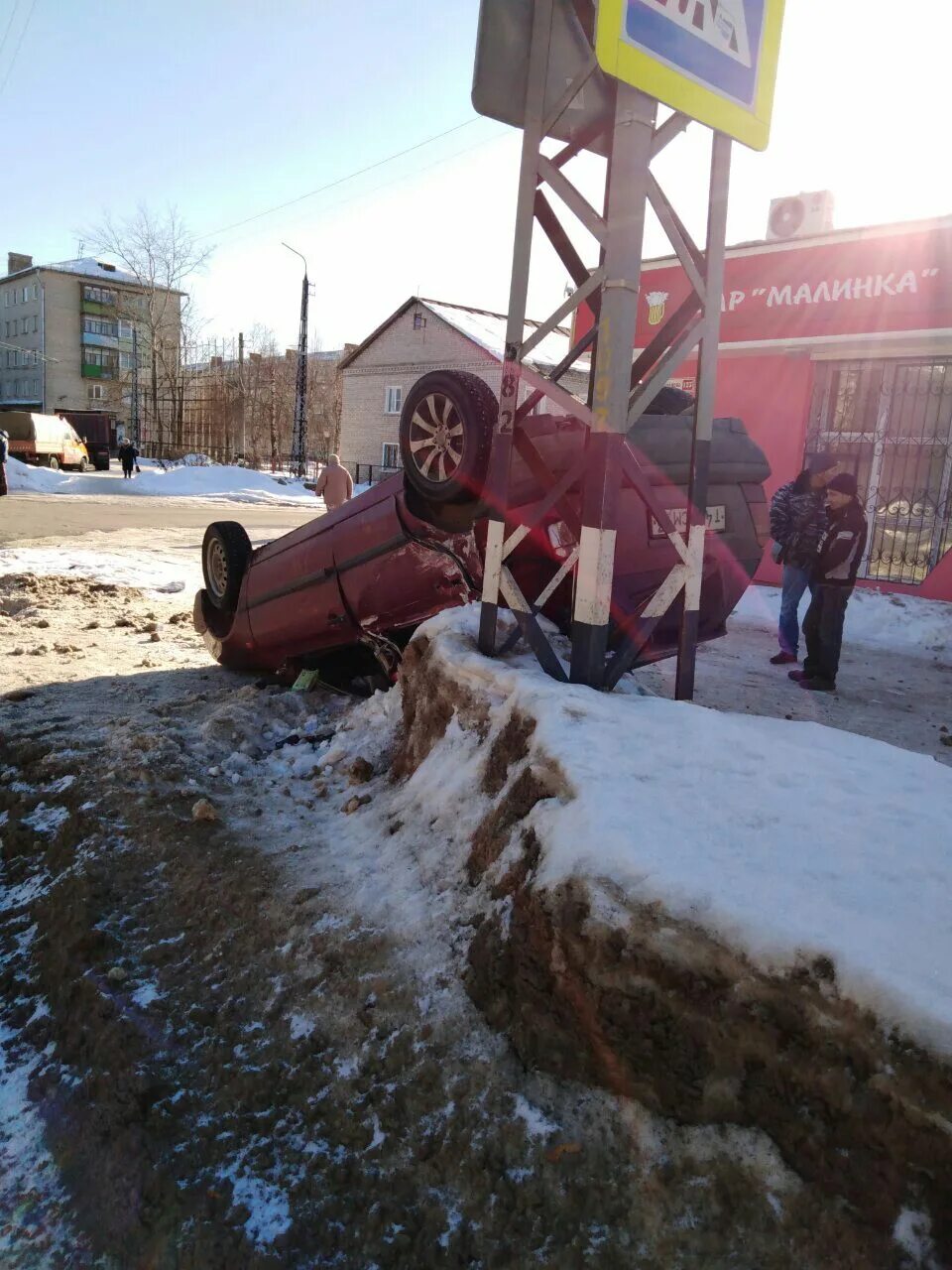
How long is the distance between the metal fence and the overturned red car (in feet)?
20.1

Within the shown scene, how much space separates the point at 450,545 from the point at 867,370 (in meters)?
8.12

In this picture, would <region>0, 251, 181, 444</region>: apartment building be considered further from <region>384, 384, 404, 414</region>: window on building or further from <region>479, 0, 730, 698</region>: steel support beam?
<region>479, 0, 730, 698</region>: steel support beam

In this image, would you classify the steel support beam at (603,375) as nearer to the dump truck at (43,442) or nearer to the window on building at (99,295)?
the dump truck at (43,442)

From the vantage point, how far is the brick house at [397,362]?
Result: 125ft

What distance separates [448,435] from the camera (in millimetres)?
3748

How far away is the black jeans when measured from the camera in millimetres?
6013

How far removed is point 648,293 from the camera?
1153cm

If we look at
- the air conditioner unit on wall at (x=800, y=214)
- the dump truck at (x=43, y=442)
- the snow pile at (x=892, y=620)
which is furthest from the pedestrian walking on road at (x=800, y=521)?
the dump truck at (x=43, y=442)

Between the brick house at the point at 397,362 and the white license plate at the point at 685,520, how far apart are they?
3231 cm

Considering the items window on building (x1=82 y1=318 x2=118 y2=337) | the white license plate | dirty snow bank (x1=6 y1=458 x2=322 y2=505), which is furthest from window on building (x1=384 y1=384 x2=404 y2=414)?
the white license plate

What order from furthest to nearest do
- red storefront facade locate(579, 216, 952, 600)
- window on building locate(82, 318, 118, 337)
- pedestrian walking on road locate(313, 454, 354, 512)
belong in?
window on building locate(82, 318, 118, 337) → pedestrian walking on road locate(313, 454, 354, 512) → red storefront facade locate(579, 216, 952, 600)

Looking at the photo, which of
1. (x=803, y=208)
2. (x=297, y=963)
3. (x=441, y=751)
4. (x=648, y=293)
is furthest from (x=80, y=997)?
(x=803, y=208)

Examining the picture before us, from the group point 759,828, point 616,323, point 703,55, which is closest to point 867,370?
point 703,55

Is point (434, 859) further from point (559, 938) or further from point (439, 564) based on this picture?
point (439, 564)
